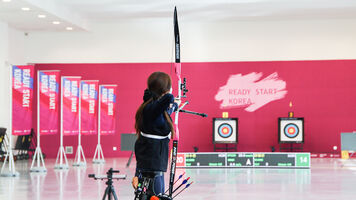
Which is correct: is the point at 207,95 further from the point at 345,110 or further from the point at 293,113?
the point at 345,110

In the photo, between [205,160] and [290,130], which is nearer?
[205,160]

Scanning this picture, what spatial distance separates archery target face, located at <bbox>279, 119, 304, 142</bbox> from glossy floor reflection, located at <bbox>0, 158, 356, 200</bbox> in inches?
109

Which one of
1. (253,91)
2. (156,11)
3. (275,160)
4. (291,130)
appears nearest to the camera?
(275,160)

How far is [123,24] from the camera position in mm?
14094

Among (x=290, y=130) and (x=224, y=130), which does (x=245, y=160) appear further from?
(x=290, y=130)

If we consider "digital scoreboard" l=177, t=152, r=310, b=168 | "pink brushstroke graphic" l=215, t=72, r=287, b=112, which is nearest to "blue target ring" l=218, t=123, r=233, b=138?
"pink brushstroke graphic" l=215, t=72, r=287, b=112

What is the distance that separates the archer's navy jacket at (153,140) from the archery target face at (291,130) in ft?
34.5

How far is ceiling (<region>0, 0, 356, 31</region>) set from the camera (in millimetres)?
11508

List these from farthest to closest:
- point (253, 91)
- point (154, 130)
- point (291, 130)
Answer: point (253, 91)
point (291, 130)
point (154, 130)

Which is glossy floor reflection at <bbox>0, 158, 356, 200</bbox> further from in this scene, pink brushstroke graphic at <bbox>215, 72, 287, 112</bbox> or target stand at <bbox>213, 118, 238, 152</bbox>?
pink brushstroke graphic at <bbox>215, 72, 287, 112</bbox>

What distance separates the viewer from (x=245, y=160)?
10703mm

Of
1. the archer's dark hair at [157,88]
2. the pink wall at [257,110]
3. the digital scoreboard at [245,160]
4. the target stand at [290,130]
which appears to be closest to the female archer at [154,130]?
the archer's dark hair at [157,88]

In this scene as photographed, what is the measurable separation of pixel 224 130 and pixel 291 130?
4.82 feet

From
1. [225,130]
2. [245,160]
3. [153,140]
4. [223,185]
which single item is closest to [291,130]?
[225,130]
